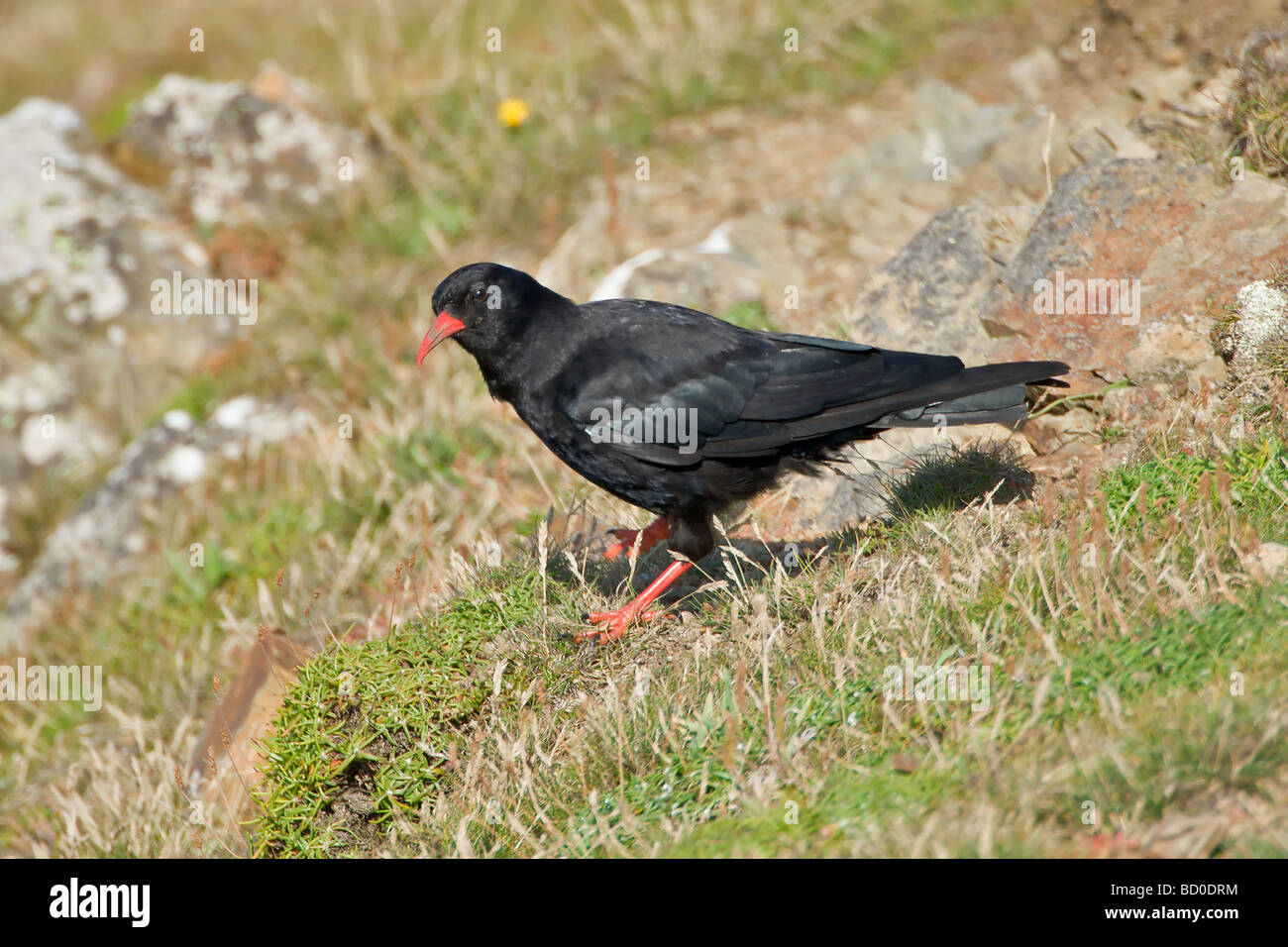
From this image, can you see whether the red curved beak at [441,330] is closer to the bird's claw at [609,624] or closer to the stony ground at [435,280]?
the stony ground at [435,280]

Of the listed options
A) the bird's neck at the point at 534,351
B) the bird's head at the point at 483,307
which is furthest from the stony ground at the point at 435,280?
the bird's head at the point at 483,307

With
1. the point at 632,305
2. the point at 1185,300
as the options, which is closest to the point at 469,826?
the point at 632,305

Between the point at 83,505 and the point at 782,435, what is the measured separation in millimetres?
6468

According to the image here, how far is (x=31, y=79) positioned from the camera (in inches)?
553

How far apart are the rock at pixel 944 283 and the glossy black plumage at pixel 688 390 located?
111 centimetres

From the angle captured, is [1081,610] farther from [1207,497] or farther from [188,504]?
[188,504]

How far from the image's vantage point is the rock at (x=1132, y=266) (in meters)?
5.18

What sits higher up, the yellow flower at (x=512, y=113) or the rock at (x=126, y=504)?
the yellow flower at (x=512, y=113)

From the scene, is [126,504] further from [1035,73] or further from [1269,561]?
[1269,561]

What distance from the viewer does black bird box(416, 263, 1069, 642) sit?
4785 mm

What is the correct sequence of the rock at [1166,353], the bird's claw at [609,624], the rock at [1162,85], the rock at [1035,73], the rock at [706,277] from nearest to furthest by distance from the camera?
the bird's claw at [609,624], the rock at [1166,353], the rock at [1162,85], the rock at [706,277], the rock at [1035,73]

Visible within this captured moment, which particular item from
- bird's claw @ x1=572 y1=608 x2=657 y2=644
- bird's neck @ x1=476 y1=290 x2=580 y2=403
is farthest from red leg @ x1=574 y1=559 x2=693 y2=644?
bird's neck @ x1=476 y1=290 x2=580 y2=403

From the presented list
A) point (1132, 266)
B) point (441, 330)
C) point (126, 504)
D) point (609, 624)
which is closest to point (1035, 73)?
point (1132, 266)

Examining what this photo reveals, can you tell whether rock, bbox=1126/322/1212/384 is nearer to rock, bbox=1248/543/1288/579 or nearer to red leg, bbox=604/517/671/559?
rock, bbox=1248/543/1288/579
